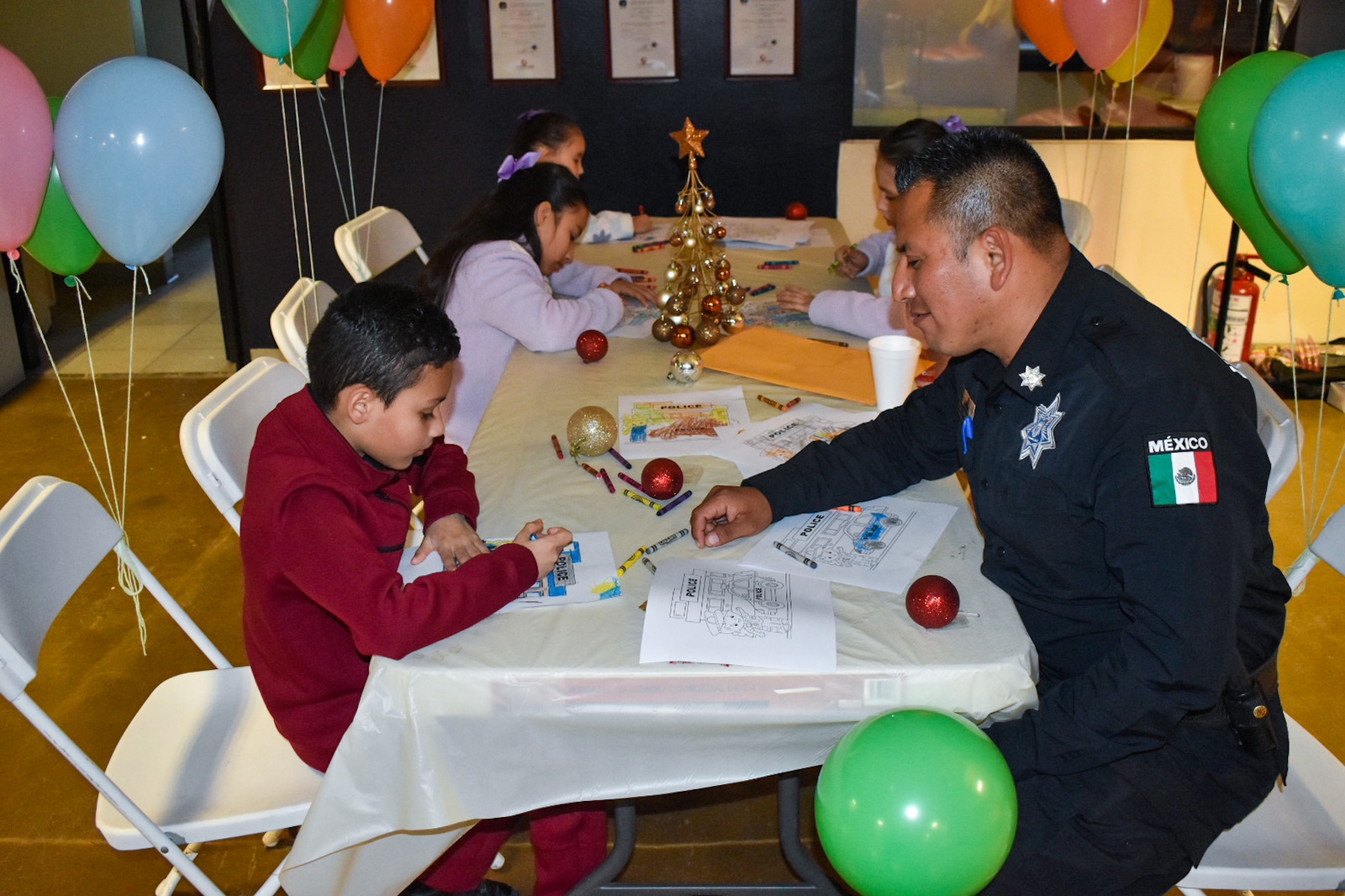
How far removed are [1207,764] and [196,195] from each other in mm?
1915

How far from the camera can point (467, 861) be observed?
183 centimetres

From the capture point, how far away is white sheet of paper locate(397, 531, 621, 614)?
1.43 m

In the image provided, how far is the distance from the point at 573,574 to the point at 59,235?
1.38 m

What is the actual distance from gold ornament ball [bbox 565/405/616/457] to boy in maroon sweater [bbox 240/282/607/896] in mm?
206

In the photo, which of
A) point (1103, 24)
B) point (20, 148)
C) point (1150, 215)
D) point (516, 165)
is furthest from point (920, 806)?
point (1150, 215)

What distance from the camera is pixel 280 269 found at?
189 inches

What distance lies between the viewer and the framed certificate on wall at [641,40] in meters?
4.39

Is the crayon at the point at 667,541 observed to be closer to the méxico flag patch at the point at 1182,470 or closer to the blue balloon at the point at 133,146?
the méxico flag patch at the point at 1182,470

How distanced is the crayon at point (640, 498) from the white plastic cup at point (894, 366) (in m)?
0.53

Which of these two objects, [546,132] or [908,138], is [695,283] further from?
[546,132]

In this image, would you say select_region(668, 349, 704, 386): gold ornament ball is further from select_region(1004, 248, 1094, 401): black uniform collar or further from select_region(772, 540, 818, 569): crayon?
select_region(1004, 248, 1094, 401): black uniform collar

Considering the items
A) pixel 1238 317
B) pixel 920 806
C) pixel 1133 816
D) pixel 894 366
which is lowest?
pixel 1238 317

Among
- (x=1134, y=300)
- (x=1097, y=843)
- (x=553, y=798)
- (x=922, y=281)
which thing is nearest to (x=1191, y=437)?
(x=1134, y=300)

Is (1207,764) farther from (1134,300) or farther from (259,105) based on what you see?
(259,105)
